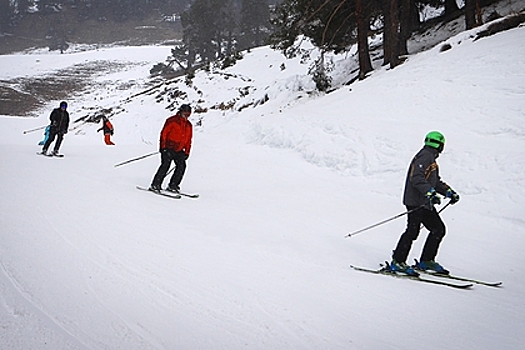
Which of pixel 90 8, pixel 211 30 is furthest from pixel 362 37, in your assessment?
pixel 90 8

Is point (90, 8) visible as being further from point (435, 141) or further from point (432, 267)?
point (432, 267)

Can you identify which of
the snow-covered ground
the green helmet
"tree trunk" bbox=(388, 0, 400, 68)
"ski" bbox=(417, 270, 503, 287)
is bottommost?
"ski" bbox=(417, 270, 503, 287)

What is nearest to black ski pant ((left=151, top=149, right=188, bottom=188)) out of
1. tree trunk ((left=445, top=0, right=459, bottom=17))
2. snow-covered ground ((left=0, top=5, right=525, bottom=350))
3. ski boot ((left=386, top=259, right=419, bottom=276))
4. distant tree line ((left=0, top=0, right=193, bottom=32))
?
snow-covered ground ((left=0, top=5, right=525, bottom=350))

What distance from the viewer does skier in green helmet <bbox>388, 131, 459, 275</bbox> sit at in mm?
4898

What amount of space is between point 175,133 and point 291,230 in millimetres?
3292

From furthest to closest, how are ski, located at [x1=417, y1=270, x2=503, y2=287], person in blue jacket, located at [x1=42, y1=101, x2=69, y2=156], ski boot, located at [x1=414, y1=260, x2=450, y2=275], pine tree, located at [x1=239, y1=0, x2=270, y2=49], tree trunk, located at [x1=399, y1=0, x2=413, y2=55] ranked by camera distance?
pine tree, located at [x1=239, y1=0, x2=270, y2=49]
tree trunk, located at [x1=399, y1=0, x2=413, y2=55]
person in blue jacket, located at [x1=42, y1=101, x2=69, y2=156]
ski boot, located at [x1=414, y1=260, x2=450, y2=275]
ski, located at [x1=417, y1=270, x2=503, y2=287]

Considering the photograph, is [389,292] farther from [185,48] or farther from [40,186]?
[185,48]

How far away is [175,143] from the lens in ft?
27.3

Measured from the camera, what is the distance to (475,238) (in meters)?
6.94

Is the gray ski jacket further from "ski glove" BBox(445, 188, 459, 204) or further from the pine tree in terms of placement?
the pine tree

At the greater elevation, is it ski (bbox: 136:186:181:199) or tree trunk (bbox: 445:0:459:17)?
tree trunk (bbox: 445:0:459:17)

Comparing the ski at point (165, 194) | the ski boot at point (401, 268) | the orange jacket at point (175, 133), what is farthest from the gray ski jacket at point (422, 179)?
the orange jacket at point (175, 133)

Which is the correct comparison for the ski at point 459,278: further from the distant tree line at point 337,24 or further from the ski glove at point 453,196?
the distant tree line at point 337,24

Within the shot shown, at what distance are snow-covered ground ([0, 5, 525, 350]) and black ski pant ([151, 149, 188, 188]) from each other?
0.50 metres
